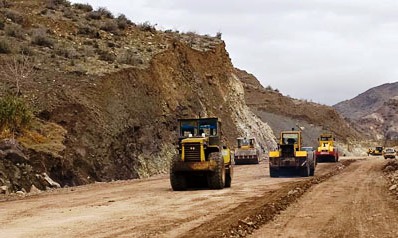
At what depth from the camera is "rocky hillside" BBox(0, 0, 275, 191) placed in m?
30.2

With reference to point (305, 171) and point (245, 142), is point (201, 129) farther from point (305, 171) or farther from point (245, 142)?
point (245, 142)

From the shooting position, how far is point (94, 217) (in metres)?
15.6

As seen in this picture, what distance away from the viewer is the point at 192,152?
23688 millimetres

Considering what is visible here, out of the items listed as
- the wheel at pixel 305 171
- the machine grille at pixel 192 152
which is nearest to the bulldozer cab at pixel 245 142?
the wheel at pixel 305 171

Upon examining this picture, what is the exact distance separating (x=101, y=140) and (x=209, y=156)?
39.7 ft

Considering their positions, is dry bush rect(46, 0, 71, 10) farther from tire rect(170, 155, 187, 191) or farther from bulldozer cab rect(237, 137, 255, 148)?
tire rect(170, 155, 187, 191)

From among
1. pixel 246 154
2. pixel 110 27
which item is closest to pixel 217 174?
pixel 246 154

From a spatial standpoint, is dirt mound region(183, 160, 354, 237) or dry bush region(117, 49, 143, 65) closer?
dirt mound region(183, 160, 354, 237)

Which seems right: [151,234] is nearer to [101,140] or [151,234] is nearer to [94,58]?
[101,140]

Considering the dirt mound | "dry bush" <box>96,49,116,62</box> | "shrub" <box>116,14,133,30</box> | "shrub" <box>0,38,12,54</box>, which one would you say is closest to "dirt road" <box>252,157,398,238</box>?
the dirt mound

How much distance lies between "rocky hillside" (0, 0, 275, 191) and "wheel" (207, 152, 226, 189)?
27.0 ft

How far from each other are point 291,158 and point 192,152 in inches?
417

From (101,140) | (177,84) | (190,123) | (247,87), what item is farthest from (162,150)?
(247,87)

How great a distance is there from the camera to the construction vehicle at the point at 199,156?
23625 mm
